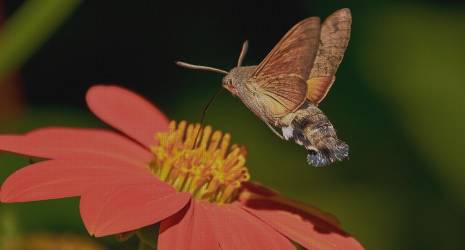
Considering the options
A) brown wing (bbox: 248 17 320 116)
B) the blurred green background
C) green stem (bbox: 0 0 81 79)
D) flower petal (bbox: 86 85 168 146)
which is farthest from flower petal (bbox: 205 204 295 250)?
the blurred green background

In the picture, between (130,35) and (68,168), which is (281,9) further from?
(68,168)

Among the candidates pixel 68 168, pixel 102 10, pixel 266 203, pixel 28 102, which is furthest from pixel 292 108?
pixel 102 10

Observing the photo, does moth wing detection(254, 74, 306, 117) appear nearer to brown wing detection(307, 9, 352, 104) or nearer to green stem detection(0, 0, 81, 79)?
brown wing detection(307, 9, 352, 104)

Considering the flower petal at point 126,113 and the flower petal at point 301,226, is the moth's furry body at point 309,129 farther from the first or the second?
the flower petal at point 126,113

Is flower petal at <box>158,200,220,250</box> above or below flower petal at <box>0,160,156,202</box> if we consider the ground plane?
below

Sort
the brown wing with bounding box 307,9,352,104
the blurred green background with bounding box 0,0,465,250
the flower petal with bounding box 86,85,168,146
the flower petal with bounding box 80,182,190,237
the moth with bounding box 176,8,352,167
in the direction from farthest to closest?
the blurred green background with bounding box 0,0,465,250, the flower petal with bounding box 86,85,168,146, the brown wing with bounding box 307,9,352,104, the moth with bounding box 176,8,352,167, the flower petal with bounding box 80,182,190,237

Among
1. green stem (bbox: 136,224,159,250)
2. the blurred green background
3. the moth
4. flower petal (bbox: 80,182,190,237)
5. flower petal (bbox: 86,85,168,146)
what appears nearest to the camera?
flower petal (bbox: 80,182,190,237)

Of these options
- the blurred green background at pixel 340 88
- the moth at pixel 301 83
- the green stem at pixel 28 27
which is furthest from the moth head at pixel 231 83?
the blurred green background at pixel 340 88
